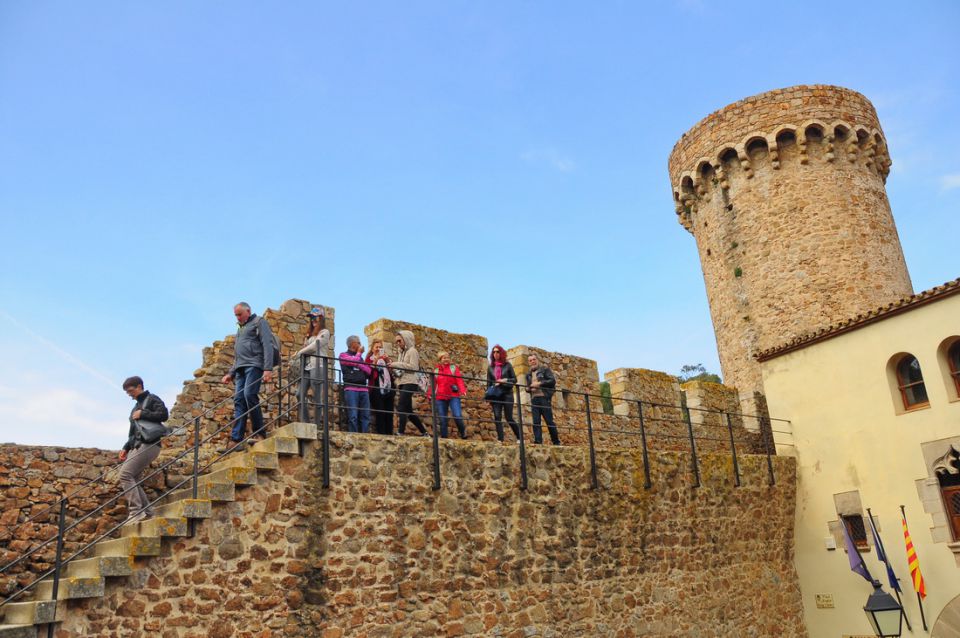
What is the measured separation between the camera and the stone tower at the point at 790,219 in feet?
61.5

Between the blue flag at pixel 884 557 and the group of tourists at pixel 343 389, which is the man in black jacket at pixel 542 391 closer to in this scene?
the group of tourists at pixel 343 389

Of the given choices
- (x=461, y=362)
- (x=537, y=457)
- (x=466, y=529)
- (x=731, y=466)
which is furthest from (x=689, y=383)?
(x=466, y=529)

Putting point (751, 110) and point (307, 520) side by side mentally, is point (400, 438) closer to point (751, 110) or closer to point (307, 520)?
point (307, 520)

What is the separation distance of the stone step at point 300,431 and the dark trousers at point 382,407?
195cm

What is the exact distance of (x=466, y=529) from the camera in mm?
9719

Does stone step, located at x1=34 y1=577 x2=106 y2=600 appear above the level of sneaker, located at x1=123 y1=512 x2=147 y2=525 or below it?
below

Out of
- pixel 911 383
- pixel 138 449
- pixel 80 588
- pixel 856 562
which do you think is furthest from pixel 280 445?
pixel 911 383

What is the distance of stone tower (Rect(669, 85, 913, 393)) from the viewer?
18.8 metres

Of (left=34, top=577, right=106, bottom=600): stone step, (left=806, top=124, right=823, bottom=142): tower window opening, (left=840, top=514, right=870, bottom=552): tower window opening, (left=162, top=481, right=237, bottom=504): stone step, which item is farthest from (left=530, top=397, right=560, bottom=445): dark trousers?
(left=806, top=124, right=823, bottom=142): tower window opening

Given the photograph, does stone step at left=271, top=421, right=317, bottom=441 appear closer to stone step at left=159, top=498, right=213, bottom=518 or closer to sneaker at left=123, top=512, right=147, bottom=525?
stone step at left=159, top=498, right=213, bottom=518

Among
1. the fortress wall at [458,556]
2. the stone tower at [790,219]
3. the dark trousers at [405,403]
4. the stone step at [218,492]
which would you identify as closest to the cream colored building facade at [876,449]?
the fortress wall at [458,556]

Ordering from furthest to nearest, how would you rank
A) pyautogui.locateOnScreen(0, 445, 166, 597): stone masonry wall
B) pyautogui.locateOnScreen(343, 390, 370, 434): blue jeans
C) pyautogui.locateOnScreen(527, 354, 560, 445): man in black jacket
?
pyautogui.locateOnScreen(527, 354, 560, 445): man in black jacket
pyautogui.locateOnScreen(343, 390, 370, 434): blue jeans
pyautogui.locateOnScreen(0, 445, 166, 597): stone masonry wall

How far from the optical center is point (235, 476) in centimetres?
795

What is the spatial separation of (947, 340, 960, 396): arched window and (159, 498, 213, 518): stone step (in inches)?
482
